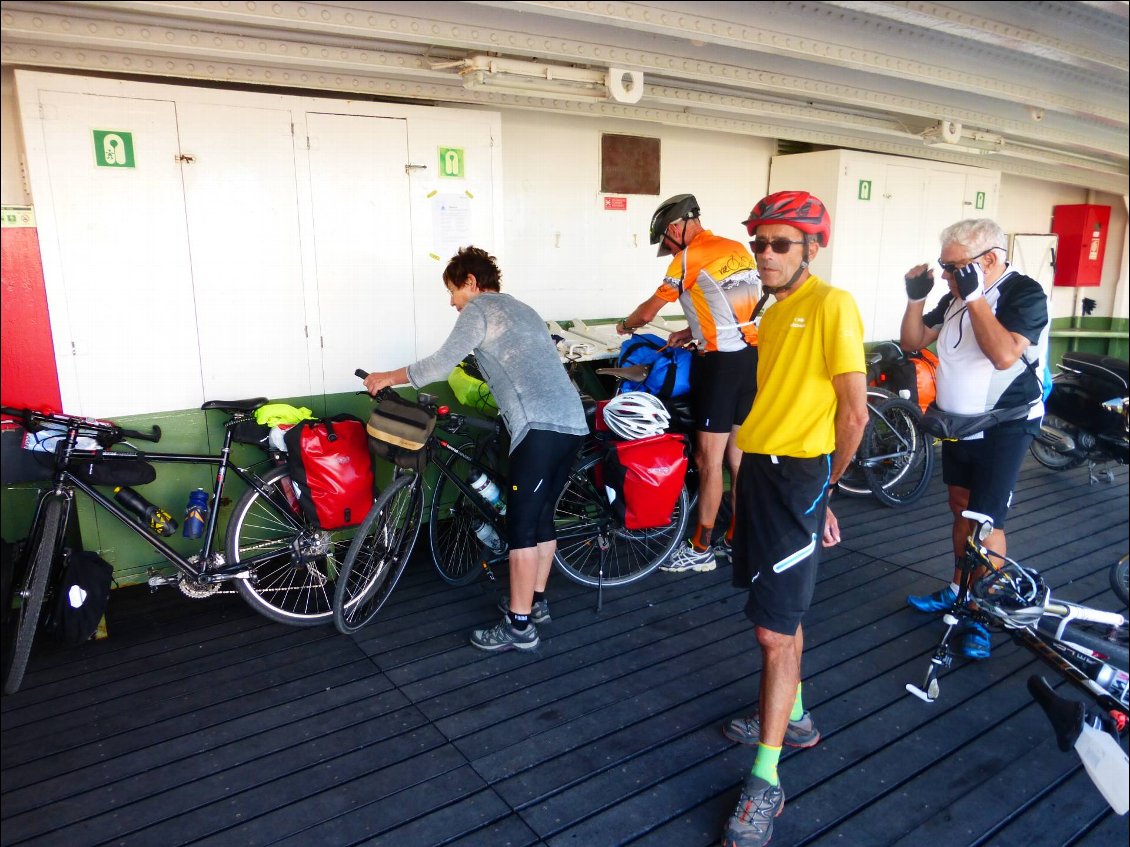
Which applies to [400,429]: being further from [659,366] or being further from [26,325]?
[26,325]

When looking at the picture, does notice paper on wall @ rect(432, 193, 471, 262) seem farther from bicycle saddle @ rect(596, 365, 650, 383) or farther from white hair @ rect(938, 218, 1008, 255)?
white hair @ rect(938, 218, 1008, 255)

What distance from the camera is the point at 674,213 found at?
13.5 feet

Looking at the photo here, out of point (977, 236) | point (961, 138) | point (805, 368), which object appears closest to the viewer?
point (805, 368)

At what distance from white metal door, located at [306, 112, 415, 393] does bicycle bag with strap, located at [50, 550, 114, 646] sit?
1.56 metres

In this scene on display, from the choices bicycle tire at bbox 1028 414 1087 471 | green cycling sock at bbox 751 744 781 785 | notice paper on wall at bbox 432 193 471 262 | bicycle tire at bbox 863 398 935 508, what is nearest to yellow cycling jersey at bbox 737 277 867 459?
green cycling sock at bbox 751 744 781 785

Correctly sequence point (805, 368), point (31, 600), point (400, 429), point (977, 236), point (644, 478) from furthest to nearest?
point (644, 478)
point (400, 429)
point (977, 236)
point (31, 600)
point (805, 368)

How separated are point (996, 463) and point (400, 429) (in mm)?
2644

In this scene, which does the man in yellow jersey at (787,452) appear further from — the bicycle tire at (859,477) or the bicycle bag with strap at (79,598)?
the bicycle tire at (859,477)

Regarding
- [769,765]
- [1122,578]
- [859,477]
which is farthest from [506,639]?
[859,477]

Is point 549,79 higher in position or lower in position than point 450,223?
higher

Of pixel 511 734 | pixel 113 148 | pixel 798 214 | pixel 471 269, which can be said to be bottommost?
pixel 511 734

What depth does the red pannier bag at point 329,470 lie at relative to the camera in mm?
3781

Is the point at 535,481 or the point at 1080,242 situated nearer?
the point at 535,481

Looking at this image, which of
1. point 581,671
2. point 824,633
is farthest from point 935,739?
point 581,671
